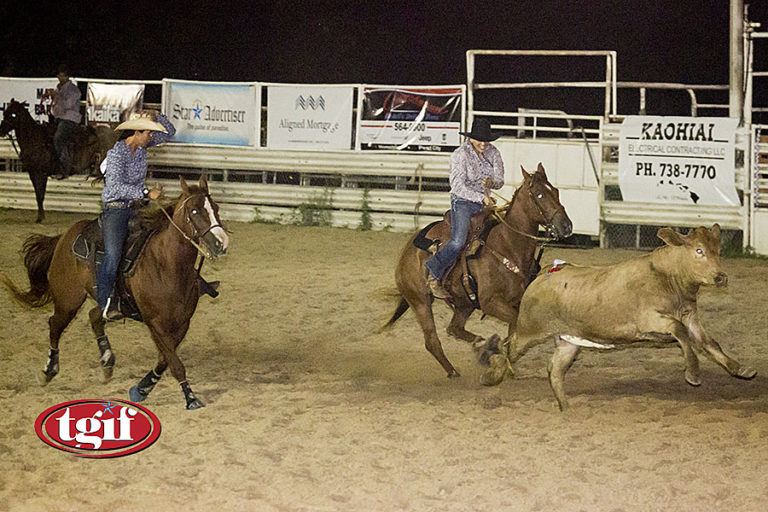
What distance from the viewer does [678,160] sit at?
13984 millimetres

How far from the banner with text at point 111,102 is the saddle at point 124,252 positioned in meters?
10.5

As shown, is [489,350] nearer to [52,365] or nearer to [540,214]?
A: [540,214]

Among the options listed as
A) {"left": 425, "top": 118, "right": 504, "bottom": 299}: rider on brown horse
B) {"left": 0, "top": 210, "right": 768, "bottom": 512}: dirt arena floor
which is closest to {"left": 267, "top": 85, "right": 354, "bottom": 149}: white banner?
{"left": 0, "top": 210, "right": 768, "bottom": 512}: dirt arena floor

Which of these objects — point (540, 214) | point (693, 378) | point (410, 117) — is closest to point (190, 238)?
point (540, 214)

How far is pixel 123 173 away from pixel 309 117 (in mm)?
9533

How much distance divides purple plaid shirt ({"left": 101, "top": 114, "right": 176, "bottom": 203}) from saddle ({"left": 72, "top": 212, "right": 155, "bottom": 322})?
22cm

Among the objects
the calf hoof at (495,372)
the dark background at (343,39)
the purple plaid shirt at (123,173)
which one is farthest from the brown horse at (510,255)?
the dark background at (343,39)

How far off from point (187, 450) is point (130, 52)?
26.6m

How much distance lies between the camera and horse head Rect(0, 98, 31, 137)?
1752 centimetres

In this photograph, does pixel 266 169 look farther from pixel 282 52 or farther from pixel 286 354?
pixel 282 52

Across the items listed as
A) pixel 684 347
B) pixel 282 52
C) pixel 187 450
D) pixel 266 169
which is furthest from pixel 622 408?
pixel 282 52

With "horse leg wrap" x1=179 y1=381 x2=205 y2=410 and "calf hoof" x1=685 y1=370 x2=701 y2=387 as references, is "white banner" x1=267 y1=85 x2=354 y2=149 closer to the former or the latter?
"horse leg wrap" x1=179 y1=381 x2=205 y2=410

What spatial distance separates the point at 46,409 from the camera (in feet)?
24.0

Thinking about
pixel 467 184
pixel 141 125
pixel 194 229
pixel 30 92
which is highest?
pixel 30 92
